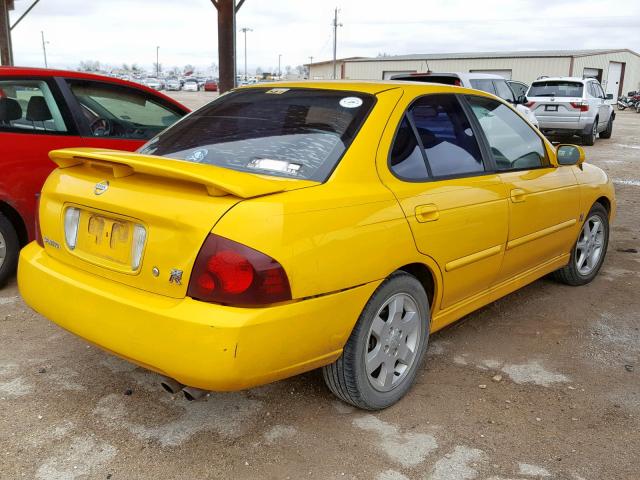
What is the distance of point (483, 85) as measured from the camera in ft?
38.7

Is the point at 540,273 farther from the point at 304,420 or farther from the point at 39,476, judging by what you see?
the point at 39,476

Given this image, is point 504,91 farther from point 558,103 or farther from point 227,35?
point 227,35

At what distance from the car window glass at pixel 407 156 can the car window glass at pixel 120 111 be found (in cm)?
287

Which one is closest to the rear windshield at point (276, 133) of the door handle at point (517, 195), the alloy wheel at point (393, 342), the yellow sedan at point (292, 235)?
the yellow sedan at point (292, 235)

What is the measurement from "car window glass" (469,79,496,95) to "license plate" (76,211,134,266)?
9746 millimetres

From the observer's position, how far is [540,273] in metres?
4.25

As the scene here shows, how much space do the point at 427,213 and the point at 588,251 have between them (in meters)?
2.52

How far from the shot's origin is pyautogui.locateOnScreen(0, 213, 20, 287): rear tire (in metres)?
4.44

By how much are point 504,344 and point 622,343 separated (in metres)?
0.77

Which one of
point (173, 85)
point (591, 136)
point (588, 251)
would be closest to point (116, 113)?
point (588, 251)

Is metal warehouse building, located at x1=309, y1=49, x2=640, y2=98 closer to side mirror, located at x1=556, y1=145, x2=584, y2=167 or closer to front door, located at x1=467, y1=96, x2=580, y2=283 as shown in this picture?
side mirror, located at x1=556, y1=145, x2=584, y2=167

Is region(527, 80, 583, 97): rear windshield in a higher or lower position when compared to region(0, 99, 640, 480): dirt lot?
higher

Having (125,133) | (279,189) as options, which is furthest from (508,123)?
(125,133)

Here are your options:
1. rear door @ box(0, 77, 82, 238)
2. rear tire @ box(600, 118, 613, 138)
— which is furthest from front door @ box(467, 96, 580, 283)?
rear tire @ box(600, 118, 613, 138)
